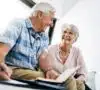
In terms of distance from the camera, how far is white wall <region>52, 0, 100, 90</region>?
3166mm

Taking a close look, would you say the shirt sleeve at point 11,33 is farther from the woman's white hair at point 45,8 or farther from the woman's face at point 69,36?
the woman's face at point 69,36

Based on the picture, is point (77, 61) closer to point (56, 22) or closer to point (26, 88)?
point (26, 88)

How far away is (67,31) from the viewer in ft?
6.96

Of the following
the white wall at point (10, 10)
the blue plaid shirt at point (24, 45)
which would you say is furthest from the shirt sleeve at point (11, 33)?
the white wall at point (10, 10)

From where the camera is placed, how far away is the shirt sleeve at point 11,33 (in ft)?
4.65

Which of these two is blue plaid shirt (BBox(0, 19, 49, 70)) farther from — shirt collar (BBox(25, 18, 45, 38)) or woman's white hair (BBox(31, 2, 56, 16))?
woman's white hair (BBox(31, 2, 56, 16))

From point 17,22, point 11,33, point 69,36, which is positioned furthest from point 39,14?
point 69,36

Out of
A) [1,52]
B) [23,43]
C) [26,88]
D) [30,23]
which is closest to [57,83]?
[26,88]

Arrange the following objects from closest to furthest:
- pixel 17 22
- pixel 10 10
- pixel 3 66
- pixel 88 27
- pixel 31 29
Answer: pixel 3 66 < pixel 17 22 < pixel 31 29 < pixel 10 10 < pixel 88 27

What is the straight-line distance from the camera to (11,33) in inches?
59.5

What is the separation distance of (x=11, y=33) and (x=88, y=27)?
2018 mm

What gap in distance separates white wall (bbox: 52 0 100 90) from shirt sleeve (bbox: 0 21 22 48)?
1703 mm

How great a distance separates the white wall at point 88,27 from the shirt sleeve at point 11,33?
1.70 meters

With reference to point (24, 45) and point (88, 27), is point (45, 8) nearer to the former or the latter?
point (24, 45)
